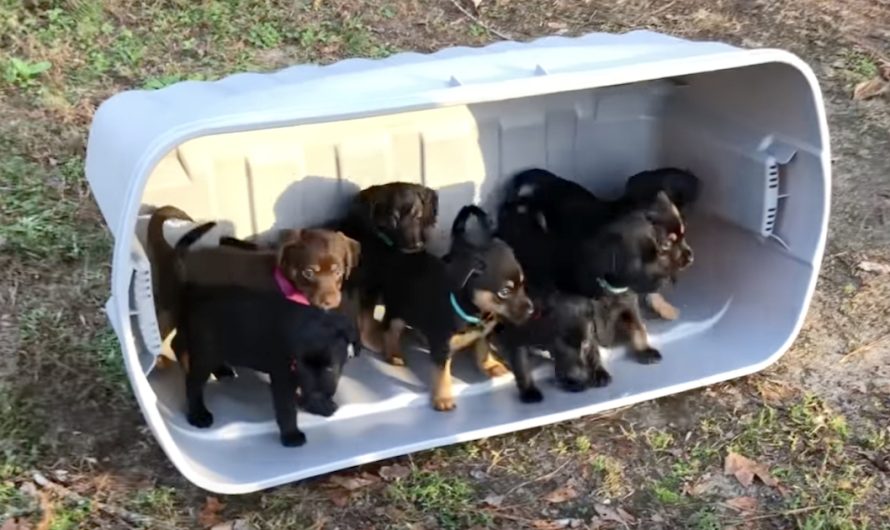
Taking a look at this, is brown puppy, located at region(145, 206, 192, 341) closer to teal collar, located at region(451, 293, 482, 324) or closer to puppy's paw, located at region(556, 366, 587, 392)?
teal collar, located at region(451, 293, 482, 324)

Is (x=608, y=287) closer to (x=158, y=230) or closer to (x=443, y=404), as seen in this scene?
(x=443, y=404)

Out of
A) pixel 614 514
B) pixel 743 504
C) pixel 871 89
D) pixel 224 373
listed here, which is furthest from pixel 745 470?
pixel 871 89

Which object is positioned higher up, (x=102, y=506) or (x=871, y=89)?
(x=871, y=89)

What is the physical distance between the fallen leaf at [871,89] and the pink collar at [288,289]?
12.0 ft

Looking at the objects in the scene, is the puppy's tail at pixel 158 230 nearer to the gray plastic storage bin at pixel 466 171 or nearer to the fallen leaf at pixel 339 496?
the gray plastic storage bin at pixel 466 171

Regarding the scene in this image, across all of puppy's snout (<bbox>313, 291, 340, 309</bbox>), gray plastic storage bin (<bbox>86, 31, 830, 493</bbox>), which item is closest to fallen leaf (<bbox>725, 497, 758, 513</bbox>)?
gray plastic storage bin (<bbox>86, 31, 830, 493</bbox>)

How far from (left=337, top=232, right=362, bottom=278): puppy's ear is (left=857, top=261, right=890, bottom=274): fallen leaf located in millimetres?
2163

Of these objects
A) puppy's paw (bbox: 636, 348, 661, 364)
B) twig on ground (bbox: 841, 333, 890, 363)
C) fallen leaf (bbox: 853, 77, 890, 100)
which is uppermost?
fallen leaf (bbox: 853, 77, 890, 100)

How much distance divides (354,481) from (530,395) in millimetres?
675

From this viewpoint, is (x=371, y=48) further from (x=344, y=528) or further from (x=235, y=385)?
(x=344, y=528)

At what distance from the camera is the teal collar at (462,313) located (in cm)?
338

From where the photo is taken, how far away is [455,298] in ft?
11.1

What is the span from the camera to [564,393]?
3590 mm

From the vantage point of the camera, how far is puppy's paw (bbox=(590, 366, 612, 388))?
3.60 metres
